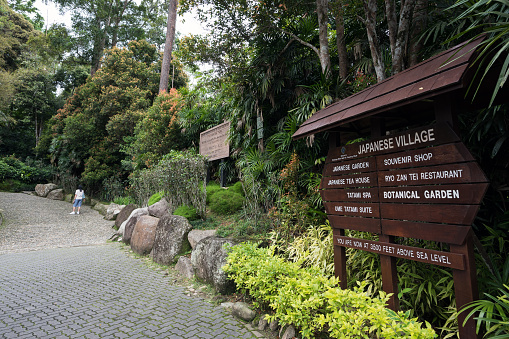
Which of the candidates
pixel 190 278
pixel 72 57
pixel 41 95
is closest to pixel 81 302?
pixel 190 278

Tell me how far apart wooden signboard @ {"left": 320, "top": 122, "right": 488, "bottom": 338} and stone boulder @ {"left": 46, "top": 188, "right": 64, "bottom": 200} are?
20.8 m

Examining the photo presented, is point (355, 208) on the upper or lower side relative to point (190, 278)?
upper

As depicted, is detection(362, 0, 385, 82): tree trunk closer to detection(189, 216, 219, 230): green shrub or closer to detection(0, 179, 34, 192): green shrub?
detection(189, 216, 219, 230): green shrub

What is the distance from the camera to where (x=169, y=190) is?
799cm

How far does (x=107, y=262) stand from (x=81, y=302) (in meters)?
2.55

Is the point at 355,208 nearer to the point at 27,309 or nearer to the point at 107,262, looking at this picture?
the point at 27,309

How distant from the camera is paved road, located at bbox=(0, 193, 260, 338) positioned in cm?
328

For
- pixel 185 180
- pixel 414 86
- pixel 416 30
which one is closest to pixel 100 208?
pixel 185 180

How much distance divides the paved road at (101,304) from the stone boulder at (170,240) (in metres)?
0.38

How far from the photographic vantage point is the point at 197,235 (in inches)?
229

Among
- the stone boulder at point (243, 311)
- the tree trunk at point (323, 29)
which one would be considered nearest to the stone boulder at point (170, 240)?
the stone boulder at point (243, 311)

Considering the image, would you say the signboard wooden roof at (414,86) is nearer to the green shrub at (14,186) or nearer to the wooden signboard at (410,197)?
the wooden signboard at (410,197)

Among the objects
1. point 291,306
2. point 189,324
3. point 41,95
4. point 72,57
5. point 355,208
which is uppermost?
point 72,57

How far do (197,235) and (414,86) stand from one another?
4745 millimetres
